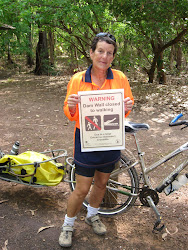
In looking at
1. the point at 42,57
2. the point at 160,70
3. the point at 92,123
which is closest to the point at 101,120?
the point at 92,123

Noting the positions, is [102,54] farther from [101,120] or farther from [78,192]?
[78,192]

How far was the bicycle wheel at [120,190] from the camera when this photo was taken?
287 centimetres

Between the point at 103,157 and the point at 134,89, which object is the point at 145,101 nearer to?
the point at 134,89

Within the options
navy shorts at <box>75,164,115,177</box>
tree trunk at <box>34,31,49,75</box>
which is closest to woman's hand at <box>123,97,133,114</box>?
navy shorts at <box>75,164,115,177</box>

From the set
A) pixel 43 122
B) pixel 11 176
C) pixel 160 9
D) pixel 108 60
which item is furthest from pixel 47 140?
pixel 160 9

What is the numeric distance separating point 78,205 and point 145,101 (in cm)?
627

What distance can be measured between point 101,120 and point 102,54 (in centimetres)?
58

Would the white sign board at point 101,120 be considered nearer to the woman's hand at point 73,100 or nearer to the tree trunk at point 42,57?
the woman's hand at point 73,100

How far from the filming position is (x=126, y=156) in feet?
9.55

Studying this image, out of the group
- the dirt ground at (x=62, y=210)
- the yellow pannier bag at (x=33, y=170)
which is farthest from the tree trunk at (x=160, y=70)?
the yellow pannier bag at (x=33, y=170)

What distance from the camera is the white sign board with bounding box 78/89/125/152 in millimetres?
2201

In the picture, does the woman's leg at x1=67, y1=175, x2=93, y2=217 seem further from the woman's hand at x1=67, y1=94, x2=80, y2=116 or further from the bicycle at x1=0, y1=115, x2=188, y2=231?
the woman's hand at x1=67, y1=94, x2=80, y2=116

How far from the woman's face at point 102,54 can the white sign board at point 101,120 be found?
26 centimetres

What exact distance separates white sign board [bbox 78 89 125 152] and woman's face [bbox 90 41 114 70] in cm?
26
